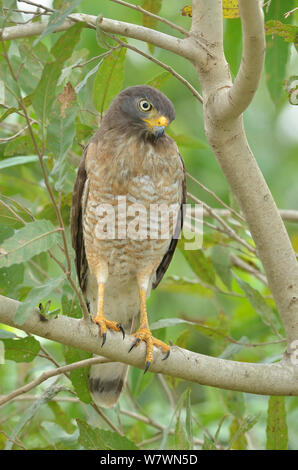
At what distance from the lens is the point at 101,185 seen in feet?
11.5

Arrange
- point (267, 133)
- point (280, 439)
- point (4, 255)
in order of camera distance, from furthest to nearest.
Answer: point (267, 133)
point (280, 439)
point (4, 255)

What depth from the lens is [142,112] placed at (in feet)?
11.6

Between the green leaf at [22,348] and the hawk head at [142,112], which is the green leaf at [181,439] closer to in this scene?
the green leaf at [22,348]

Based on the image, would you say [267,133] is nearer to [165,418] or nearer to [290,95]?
[165,418]

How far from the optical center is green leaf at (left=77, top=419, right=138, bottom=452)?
3119mm

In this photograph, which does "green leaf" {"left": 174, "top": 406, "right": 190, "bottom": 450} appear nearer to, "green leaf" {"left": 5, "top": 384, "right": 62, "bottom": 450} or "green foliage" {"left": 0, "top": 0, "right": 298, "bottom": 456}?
"green foliage" {"left": 0, "top": 0, "right": 298, "bottom": 456}

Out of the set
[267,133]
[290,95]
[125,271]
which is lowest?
[125,271]

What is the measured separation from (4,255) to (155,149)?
1.54 m

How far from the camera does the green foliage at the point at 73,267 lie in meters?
2.38

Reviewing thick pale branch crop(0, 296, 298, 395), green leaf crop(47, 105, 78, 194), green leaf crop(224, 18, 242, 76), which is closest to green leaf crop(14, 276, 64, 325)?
thick pale branch crop(0, 296, 298, 395)

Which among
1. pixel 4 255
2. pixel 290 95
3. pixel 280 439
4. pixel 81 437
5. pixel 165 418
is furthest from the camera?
pixel 165 418

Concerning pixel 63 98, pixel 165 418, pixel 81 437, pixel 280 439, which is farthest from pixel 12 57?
pixel 165 418

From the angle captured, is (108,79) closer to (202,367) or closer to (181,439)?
(202,367)

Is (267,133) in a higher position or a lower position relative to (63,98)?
higher
